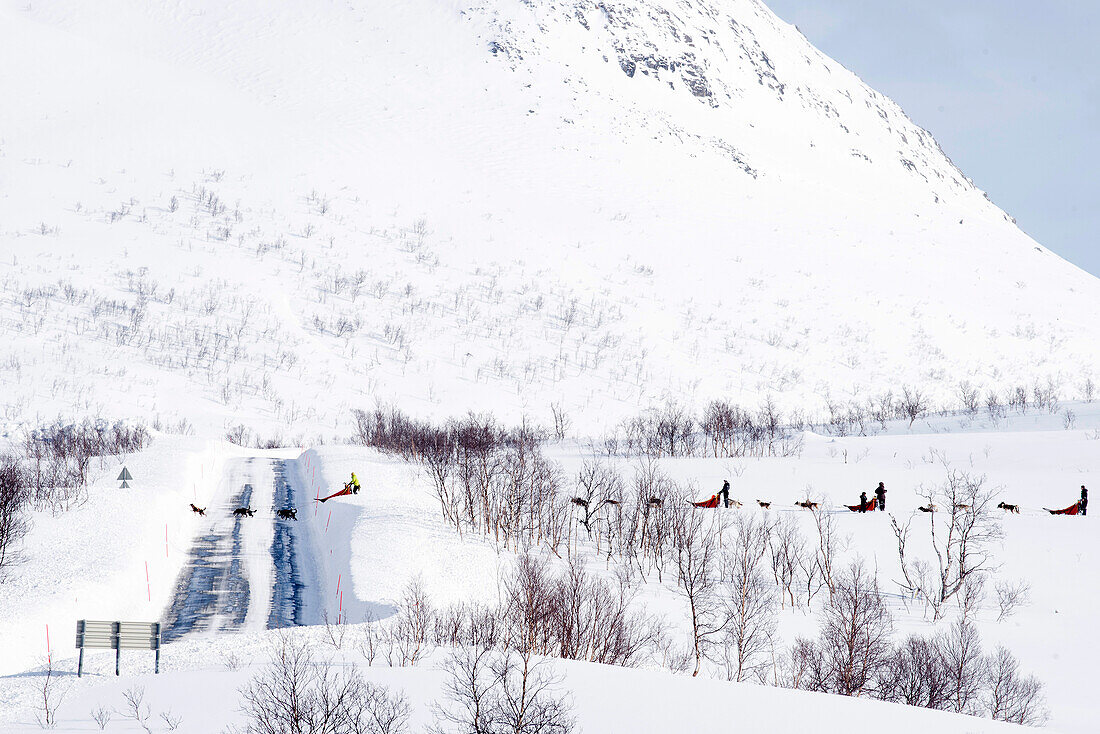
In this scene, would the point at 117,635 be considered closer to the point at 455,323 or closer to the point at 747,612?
the point at 747,612

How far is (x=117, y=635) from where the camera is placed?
18.9 meters

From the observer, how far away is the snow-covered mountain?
9106 cm

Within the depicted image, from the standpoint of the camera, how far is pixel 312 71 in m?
153

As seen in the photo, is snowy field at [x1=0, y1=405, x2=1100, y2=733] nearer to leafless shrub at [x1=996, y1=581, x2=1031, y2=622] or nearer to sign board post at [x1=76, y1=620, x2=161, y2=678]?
leafless shrub at [x1=996, y1=581, x2=1031, y2=622]

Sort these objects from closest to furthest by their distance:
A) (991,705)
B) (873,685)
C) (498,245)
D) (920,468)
A: (991,705) → (873,685) → (920,468) → (498,245)

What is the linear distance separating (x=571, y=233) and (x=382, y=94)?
49.8m

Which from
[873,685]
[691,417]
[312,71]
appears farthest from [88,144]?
[873,685]

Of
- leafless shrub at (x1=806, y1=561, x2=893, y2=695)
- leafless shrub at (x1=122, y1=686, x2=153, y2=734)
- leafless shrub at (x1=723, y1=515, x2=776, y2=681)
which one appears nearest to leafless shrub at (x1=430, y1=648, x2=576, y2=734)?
leafless shrub at (x1=122, y1=686, x2=153, y2=734)

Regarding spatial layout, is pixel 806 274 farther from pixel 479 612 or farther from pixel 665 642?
pixel 479 612

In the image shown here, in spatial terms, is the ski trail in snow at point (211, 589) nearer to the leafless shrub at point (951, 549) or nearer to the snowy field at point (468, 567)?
the snowy field at point (468, 567)

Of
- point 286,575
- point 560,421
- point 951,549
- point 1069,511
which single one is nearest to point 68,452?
point 286,575

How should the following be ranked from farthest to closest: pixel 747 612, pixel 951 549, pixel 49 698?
pixel 951 549 < pixel 747 612 < pixel 49 698

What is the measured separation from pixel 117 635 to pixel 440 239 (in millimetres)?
97981

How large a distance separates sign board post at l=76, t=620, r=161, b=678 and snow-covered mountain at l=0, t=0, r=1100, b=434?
6059cm
